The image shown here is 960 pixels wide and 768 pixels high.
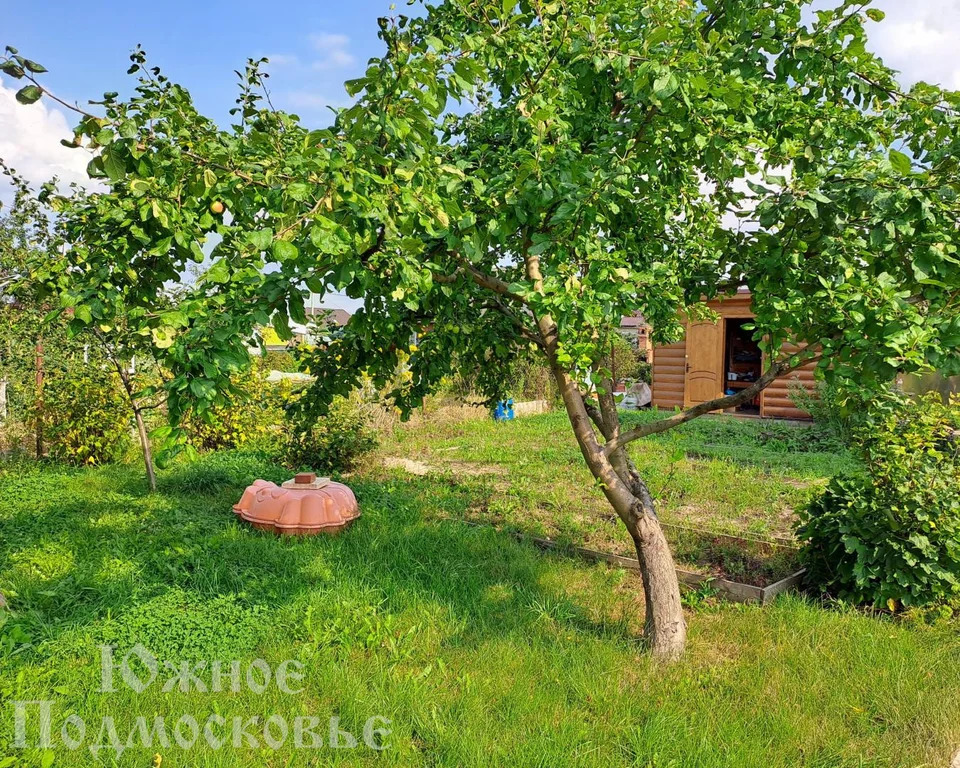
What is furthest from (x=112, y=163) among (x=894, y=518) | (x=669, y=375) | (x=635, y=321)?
(x=635, y=321)

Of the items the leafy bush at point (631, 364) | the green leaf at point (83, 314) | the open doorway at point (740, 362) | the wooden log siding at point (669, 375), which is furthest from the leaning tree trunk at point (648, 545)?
the leafy bush at point (631, 364)

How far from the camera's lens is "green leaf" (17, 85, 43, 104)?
186cm

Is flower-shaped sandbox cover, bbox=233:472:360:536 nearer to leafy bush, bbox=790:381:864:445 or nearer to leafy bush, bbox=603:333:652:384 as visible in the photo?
leafy bush, bbox=790:381:864:445

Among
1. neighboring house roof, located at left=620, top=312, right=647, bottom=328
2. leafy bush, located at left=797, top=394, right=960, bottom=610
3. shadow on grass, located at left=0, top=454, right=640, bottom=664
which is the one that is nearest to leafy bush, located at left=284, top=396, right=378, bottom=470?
shadow on grass, located at left=0, top=454, right=640, bottom=664

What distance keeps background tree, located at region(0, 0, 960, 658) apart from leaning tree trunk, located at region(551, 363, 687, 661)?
13 mm

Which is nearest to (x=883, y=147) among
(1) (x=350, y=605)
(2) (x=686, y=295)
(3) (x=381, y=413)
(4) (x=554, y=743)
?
(2) (x=686, y=295)

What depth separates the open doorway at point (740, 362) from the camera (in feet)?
50.6

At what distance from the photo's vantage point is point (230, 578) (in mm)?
4195

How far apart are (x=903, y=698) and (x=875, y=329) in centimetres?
193

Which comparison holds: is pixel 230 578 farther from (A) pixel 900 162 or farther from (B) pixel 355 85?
(A) pixel 900 162

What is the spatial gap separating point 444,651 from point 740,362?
1449 cm

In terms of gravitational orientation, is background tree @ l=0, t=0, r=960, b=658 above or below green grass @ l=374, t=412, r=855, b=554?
above

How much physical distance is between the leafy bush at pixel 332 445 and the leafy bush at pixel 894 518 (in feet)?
17.0

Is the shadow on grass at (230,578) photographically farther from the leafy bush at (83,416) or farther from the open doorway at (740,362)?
the open doorway at (740,362)
